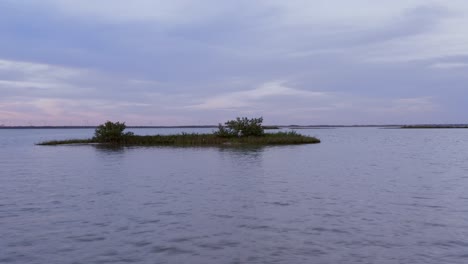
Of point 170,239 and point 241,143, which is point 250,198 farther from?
point 241,143

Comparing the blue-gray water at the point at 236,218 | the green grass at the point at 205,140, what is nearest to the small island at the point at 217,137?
the green grass at the point at 205,140

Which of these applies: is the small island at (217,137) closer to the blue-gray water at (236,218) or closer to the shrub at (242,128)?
the shrub at (242,128)

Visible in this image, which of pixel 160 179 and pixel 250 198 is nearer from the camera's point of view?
pixel 250 198

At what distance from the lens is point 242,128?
93.0 meters

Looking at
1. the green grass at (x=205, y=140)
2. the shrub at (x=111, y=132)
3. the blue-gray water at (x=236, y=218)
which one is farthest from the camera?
the shrub at (x=111, y=132)

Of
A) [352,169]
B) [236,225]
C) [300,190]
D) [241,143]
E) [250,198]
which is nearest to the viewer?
[236,225]

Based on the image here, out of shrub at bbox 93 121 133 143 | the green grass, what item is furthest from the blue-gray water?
shrub at bbox 93 121 133 143

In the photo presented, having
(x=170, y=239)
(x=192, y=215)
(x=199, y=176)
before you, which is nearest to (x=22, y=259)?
(x=170, y=239)

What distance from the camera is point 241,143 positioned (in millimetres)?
90188

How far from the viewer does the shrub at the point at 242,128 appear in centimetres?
9294

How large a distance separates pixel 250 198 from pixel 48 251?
1325 cm

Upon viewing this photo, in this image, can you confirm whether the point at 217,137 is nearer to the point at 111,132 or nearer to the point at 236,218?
the point at 111,132

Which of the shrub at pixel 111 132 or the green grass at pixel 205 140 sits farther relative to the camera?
the shrub at pixel 111 132

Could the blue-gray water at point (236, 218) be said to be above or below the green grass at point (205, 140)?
below
